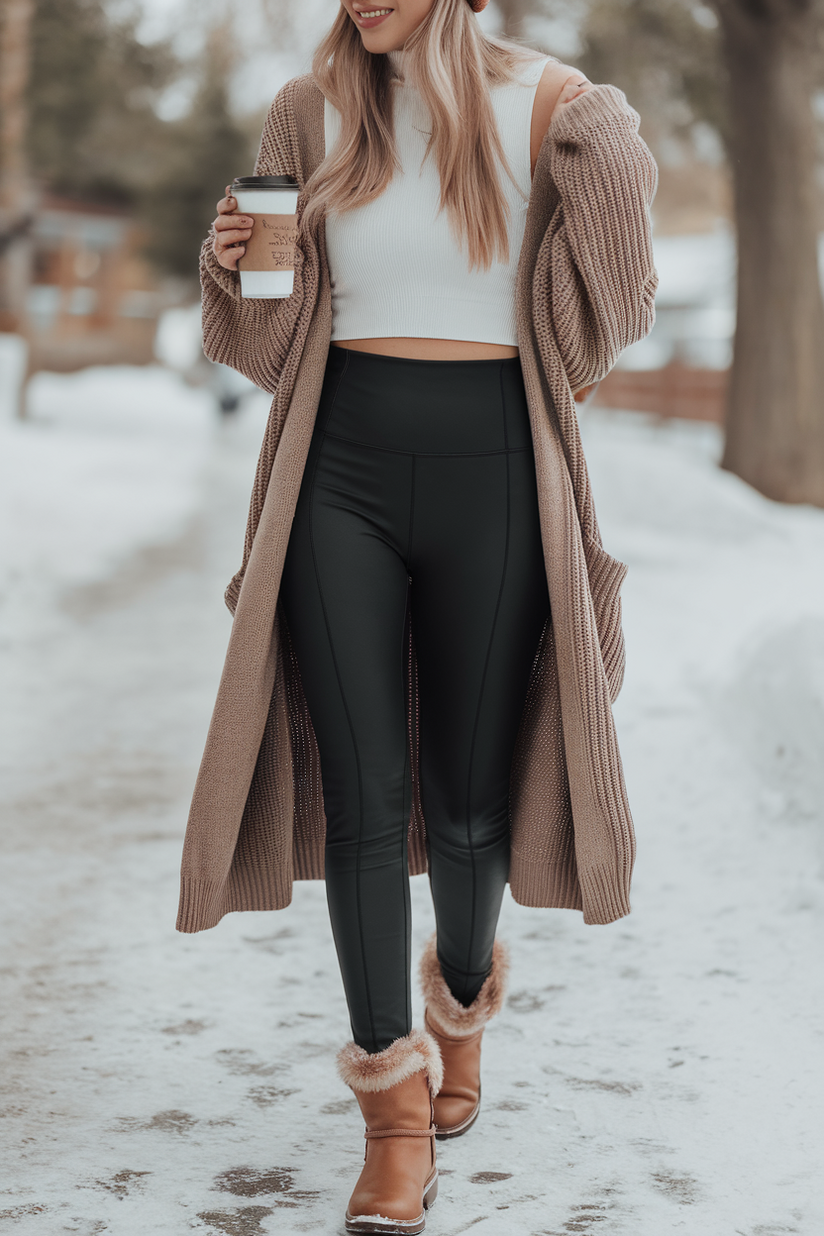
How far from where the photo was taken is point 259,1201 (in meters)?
2.26

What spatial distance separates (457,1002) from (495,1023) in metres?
0.54

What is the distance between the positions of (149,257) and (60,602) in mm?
30636

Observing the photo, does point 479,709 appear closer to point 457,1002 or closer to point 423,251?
point 457,1002

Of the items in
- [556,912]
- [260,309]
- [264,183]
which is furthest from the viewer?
[556,912]

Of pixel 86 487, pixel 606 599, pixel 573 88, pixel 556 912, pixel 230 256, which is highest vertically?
pixel 573 88

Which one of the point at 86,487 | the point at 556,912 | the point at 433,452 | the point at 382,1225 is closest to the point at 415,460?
the point at 433,452

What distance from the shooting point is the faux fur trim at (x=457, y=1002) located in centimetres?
252

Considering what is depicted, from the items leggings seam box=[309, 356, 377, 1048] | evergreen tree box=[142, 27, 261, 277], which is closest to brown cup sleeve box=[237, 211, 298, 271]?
leggings seam box=[309, 356, 377, 1048]

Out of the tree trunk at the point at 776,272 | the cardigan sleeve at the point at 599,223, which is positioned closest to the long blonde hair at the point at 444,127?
the cardigan sleeve at the point at 599,223

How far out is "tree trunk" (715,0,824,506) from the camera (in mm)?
10422

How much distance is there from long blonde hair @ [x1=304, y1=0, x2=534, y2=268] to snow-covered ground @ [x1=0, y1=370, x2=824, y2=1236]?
1.63m

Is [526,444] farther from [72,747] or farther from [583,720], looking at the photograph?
[72,747]

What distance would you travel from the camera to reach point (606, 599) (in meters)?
2.31

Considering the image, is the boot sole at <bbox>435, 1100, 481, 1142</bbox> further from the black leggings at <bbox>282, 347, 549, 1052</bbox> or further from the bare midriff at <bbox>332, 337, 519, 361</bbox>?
the bare midriff at <bbox>332, 337, 519, 361</bbox>
